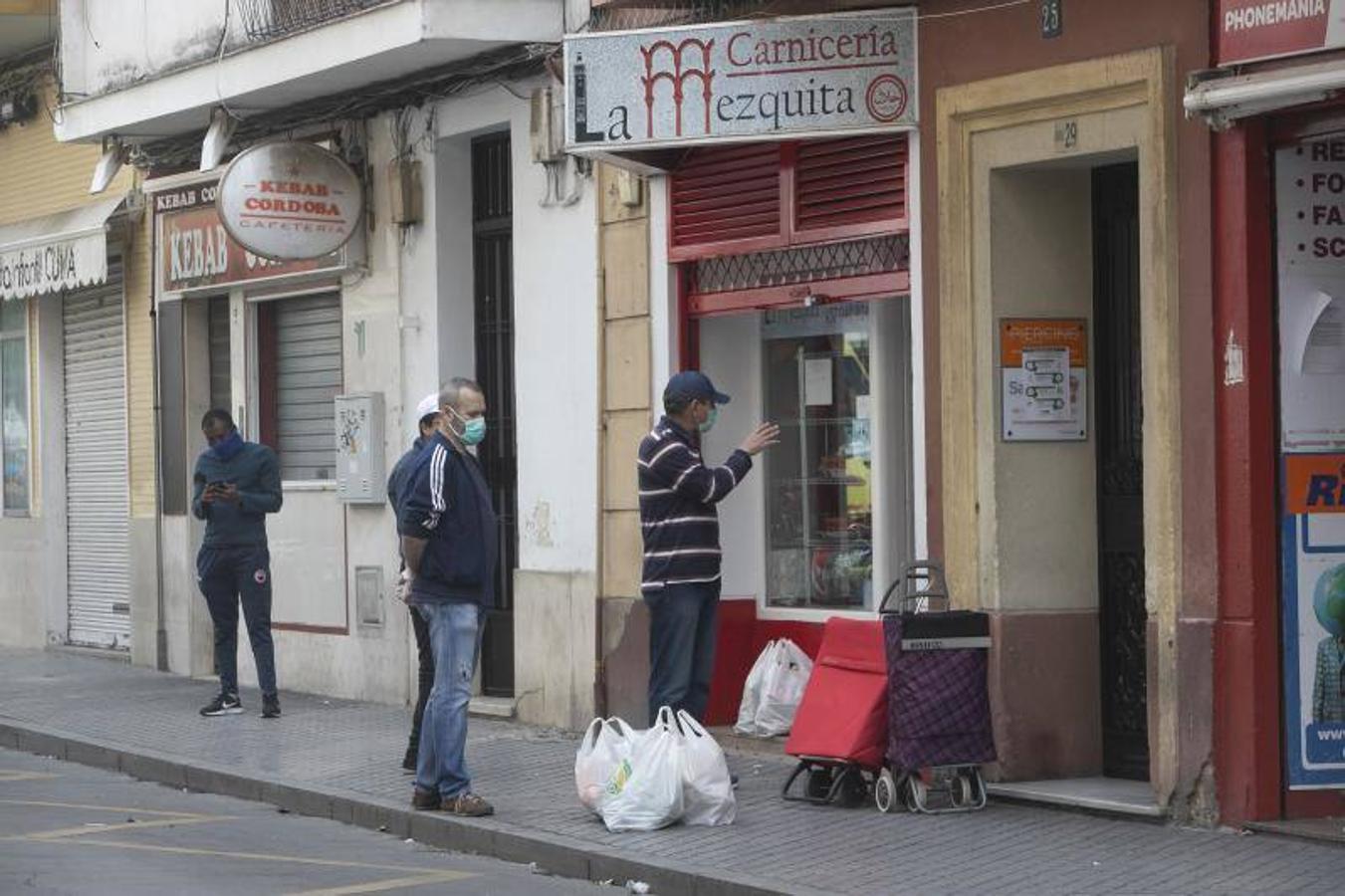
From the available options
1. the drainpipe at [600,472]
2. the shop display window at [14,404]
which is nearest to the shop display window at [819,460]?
the drainpipe at [600,472]

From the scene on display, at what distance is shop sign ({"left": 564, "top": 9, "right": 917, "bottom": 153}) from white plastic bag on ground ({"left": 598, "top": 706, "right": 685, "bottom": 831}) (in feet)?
10.9

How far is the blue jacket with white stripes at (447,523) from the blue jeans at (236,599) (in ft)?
16.3

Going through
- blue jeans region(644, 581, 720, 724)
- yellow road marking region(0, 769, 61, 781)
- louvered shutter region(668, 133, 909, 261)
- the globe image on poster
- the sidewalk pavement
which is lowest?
yellow road marking region(0, 769, 61, 781)

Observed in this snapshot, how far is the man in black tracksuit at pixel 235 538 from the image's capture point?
16.2 m

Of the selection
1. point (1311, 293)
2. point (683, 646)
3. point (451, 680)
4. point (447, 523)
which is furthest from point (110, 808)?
point (1311, 293)

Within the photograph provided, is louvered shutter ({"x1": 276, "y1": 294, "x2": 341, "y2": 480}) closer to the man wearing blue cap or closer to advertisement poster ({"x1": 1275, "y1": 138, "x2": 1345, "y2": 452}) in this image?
the man wearing blue cap

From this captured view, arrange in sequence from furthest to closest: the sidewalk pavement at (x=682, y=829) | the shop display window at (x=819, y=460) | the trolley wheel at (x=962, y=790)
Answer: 1. the shop display window at (x=819, y=460)
2. the trolley wheel at (x=962, y=790)
3. the sidewalk pavement at (x=682, y=829)

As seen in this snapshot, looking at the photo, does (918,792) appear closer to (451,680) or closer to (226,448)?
(451,680)

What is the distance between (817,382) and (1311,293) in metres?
3.83

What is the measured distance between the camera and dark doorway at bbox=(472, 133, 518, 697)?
1630cm

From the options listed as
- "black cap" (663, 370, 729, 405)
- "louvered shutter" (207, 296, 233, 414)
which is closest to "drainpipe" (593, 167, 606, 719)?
"black cap" (663, 370, 729, 405)

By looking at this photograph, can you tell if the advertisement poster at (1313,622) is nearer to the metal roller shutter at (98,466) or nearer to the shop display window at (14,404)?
the metal roller shutter at (98,466)

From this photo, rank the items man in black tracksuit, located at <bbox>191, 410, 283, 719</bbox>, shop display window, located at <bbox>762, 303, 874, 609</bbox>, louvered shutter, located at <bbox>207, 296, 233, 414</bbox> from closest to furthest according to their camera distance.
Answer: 1. shop display window, located at <bbox>762, 303, 874, 609</bbox>
2. man in black tracksuit, located at <bbox>191, 410, 283, 719</bbox>
3. louvered shutter, located at <bbox>207, 296, 233, 414</bbox>

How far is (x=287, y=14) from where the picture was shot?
16922 mm
